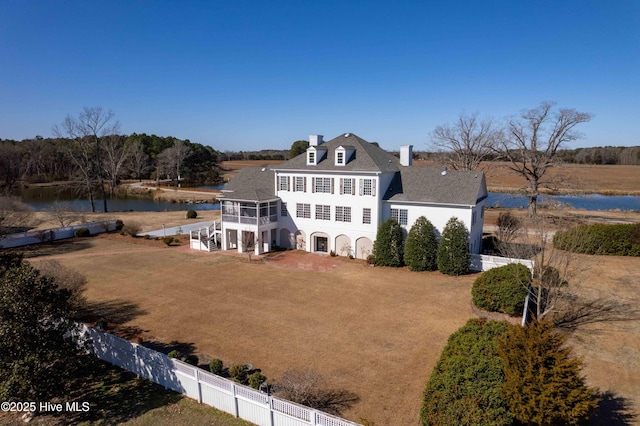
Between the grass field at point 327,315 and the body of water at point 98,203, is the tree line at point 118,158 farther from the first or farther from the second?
the grass field at point 327,315

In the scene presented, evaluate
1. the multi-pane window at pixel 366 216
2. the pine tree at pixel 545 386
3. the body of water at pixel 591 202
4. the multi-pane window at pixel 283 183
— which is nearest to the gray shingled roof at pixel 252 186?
the multi-pane window at pixel 283 183

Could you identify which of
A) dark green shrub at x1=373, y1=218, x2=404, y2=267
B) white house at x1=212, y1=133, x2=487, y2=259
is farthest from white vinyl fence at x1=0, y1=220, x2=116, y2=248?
dark green shrub at x1=373, y1=218, x2=404, y2=267

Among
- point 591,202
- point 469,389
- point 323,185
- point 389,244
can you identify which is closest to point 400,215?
point 389,244

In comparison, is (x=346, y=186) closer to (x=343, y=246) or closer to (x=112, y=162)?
(x=343, y=246)

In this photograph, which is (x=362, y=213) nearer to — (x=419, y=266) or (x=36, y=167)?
(x=419, y=266)

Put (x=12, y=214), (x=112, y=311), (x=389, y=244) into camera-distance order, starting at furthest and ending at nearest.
A: (x=12, y=214)
(x=389, y=244)
(x=112, y=311)

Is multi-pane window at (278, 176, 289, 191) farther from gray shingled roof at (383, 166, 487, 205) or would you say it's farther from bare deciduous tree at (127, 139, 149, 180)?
bare deciduous tree at (127, 139, 149, 180)

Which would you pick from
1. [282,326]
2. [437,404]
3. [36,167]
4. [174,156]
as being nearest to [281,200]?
[282,326]

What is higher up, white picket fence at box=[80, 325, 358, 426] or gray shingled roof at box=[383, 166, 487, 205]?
gray shingled roof at box=[383, 166, 487, 205]
